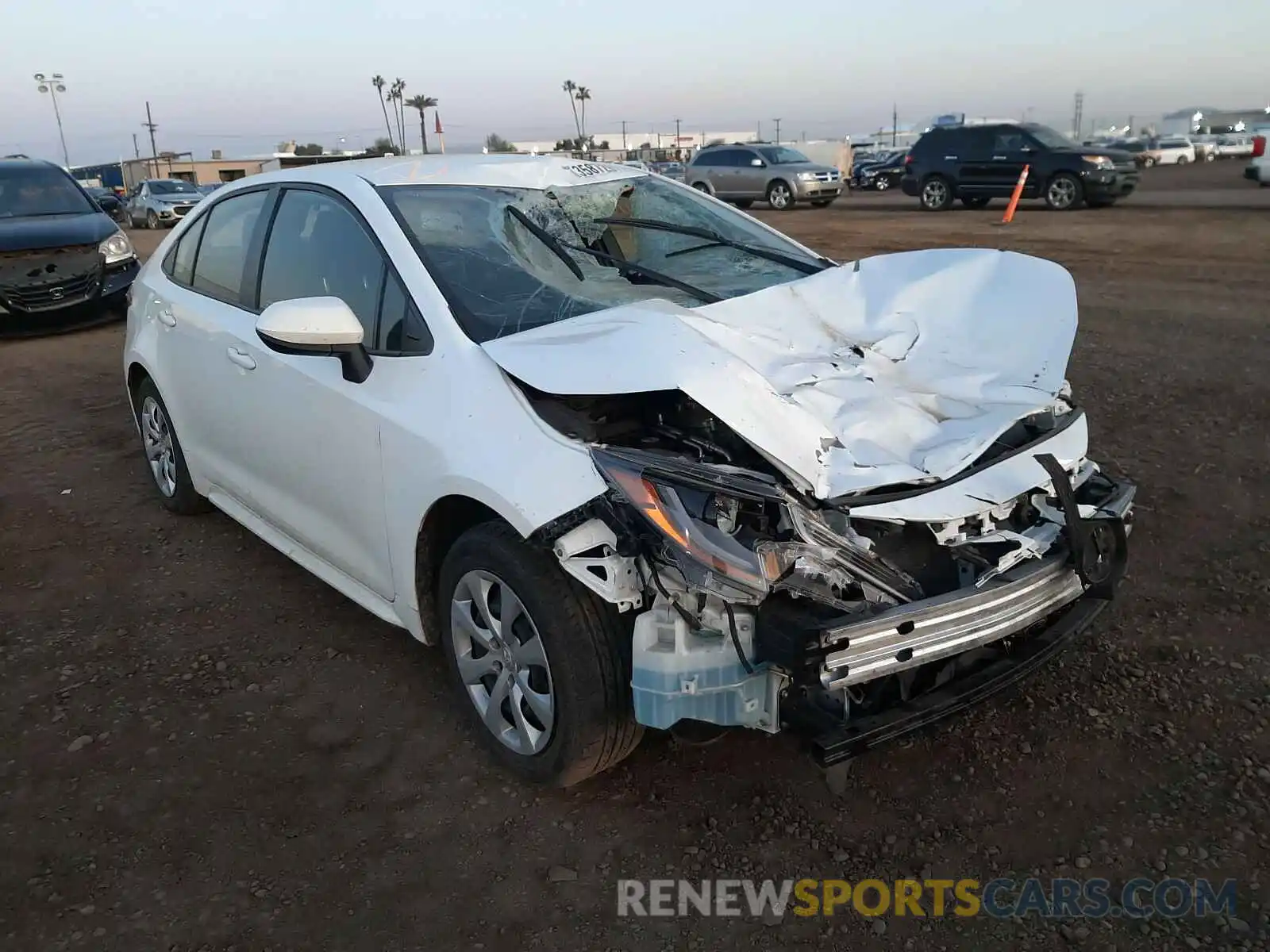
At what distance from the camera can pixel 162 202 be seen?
84.7ft

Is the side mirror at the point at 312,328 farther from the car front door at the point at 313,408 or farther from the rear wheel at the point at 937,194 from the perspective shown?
the rear wheel at the point at 937,194

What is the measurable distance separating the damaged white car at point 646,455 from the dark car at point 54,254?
7.22m

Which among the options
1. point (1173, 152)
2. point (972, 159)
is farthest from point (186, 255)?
point (1173, 152)

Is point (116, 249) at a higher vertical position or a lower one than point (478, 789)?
higher

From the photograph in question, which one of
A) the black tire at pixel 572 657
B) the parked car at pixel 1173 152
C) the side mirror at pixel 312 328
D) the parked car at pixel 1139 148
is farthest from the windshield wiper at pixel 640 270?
the parked car at pixel 1173 152

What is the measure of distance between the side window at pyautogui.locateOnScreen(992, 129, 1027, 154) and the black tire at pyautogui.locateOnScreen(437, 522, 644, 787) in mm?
19626

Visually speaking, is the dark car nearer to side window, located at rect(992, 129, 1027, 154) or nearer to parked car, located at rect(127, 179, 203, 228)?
parked car, located at rect(127, 179, 203, 228)

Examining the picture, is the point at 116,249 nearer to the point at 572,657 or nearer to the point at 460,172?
the point at 460,172

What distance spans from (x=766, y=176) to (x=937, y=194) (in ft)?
13.9

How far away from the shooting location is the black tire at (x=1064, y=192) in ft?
62.0

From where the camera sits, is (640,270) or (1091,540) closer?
(1091,540)

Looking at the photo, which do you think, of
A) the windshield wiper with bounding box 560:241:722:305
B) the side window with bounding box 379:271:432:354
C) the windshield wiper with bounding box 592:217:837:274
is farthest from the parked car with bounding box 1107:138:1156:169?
the side window with bounding box 379:271:432:354

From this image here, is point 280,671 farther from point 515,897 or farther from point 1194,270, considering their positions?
point 1194,270

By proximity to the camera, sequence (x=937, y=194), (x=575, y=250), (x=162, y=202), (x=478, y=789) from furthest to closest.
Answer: (x=162, y=202)
(x=937, y=194)
(x=575, y=250)
(x=478, y=789)
